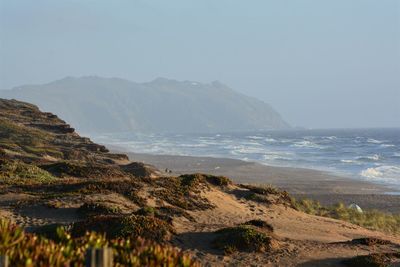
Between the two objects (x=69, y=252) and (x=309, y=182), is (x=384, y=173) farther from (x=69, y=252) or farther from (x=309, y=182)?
(x=69, y=252)

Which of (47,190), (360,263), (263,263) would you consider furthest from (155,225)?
(47,190)

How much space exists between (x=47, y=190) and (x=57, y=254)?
1453 centimetres

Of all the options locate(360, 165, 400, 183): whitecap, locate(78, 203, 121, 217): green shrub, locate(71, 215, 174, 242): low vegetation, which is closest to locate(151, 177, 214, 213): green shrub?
locate(78, 203, 121, 217): green shrub

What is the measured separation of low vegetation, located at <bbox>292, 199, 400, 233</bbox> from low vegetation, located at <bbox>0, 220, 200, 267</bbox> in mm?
19952

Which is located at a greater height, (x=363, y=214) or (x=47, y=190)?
(x=47, y=190)

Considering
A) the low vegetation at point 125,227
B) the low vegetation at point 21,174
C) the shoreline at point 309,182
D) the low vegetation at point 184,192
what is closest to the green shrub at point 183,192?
the low vegetation at point 184,192

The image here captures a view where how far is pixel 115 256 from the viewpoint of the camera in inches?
332

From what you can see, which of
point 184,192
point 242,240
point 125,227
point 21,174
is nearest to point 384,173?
point 184,192

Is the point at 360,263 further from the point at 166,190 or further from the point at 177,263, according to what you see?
the point at 166,190

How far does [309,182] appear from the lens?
49719 mm

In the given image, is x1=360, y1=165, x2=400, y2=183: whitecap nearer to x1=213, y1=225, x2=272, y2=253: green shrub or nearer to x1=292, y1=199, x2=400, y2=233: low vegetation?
x1=292, y1=199, x2=400, y2=233: low vegetation

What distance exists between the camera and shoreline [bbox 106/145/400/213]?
3919cm

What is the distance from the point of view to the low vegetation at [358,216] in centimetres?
2794

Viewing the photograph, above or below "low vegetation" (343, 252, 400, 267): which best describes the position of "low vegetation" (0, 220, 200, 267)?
above
